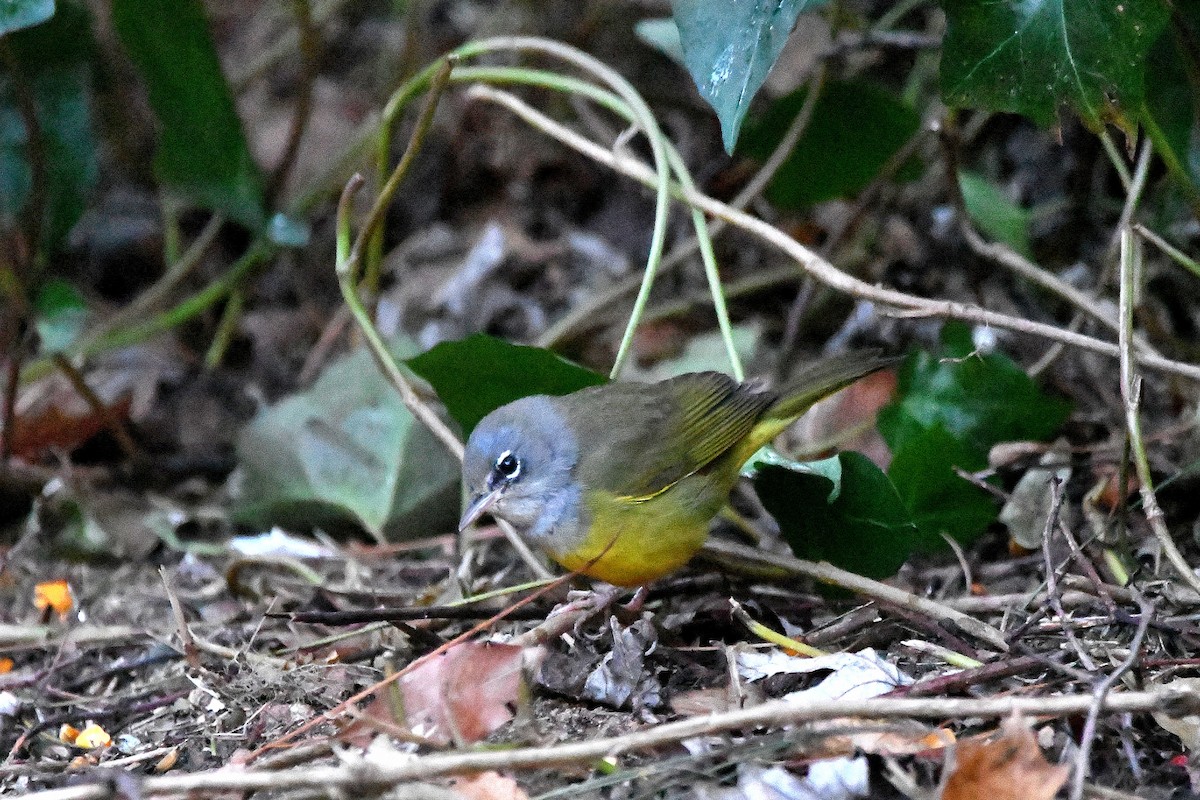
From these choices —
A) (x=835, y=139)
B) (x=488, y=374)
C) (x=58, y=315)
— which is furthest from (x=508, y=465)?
(x=58, y=315)

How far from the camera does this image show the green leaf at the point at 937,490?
10.4 ft

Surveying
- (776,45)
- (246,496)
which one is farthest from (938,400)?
(246,496)

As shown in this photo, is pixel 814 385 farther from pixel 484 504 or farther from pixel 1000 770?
pixel 1000 770

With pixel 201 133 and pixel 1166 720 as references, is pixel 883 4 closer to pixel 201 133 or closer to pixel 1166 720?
pixel 201 133

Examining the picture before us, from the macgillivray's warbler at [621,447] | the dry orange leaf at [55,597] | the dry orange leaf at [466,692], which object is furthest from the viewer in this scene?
the dry orange leaf at [55,597]

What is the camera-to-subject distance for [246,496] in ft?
13.3

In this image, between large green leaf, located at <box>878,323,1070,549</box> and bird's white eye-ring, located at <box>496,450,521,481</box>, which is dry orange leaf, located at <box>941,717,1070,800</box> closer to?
large green leaf, located at <box>878,323,1070,549</box>

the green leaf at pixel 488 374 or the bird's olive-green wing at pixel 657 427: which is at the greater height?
the green leaf at pixel 488 374

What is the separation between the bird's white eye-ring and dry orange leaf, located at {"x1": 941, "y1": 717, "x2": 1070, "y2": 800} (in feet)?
4.84

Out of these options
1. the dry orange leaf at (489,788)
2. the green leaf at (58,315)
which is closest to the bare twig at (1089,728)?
the dry orange leaf at (489,788)

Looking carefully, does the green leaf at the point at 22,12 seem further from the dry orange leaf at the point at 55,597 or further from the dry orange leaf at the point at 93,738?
the dry orange leaf at the point at 93,738

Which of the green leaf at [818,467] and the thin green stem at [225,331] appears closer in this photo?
the green leaf at [818,467]

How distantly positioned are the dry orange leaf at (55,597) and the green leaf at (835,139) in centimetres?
258

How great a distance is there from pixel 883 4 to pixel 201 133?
2.76 metres
